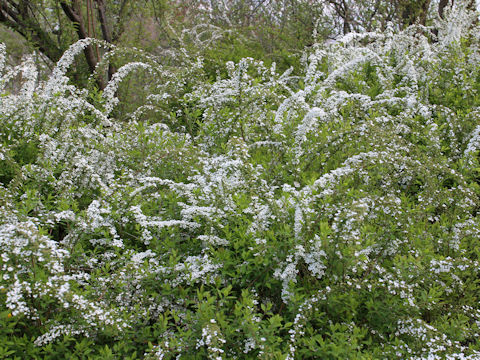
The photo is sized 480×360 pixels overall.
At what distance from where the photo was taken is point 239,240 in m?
2.63

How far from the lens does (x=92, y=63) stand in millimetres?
6137

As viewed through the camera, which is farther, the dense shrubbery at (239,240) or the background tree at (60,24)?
the background tree at (60,24)

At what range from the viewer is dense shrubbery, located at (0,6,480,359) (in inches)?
84.9

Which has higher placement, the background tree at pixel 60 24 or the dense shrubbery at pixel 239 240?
the background tree at pixel 60 24

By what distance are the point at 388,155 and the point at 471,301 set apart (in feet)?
3.25

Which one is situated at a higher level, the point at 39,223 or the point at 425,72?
the point at 425,72

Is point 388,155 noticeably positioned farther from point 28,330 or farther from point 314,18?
point 314,18

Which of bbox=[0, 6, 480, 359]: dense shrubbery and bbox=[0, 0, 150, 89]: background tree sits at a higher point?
bbox=[0, 0, 150, 89]: background tree

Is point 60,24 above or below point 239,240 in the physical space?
above

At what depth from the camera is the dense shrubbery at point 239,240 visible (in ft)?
7.07

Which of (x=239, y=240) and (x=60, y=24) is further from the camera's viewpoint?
(x=60, y=24)

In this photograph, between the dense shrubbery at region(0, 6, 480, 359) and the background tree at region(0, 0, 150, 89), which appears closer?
the dense shrubbery at region(0, 6, 480, 359)

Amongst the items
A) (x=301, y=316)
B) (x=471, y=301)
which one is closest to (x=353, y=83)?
(x=471, y=301)

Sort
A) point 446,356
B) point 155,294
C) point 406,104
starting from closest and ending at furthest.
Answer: point 446,356 → point 155,294 → point 406,104
